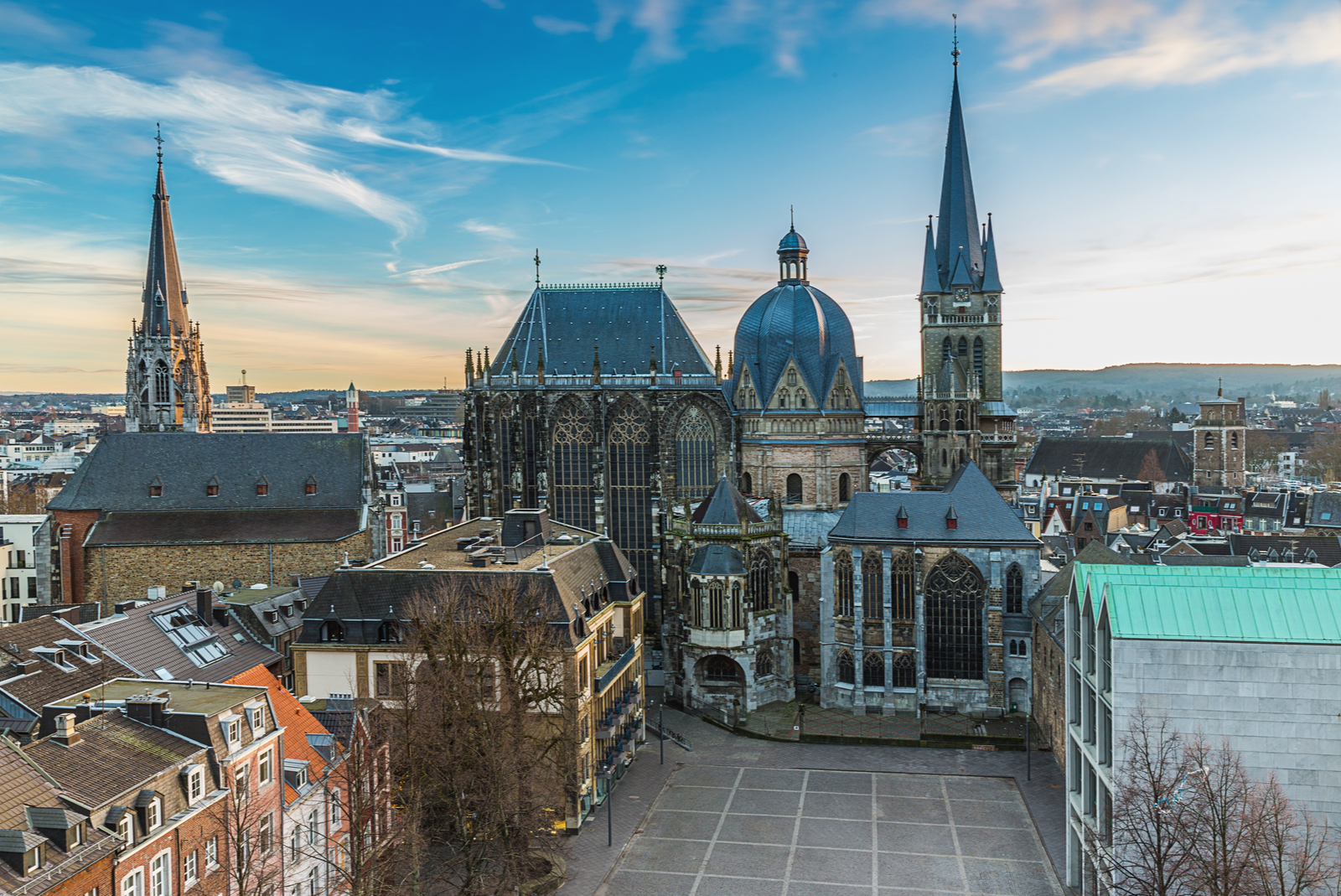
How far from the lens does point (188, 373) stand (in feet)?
332

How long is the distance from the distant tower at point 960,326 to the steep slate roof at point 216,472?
1652 inches

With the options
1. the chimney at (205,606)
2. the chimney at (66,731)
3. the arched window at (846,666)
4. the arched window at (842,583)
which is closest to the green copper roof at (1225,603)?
the arched window at (842,583)

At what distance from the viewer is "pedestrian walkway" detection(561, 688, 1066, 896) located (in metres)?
47.7

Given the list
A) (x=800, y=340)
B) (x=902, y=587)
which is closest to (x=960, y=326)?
(x=800, y=340)

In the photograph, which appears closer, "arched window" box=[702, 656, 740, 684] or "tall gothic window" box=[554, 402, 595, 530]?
"arched window" box=[702, 656, 740, 684]

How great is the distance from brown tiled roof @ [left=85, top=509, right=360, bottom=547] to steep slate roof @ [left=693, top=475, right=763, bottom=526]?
25008 millimetres

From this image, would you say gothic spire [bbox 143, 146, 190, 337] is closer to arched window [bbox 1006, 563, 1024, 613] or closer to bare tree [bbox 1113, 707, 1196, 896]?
arched window [bbox 1006, 563, 1024, 613]

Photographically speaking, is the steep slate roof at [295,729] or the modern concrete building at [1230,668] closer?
the modern concrete building at [1230,668]

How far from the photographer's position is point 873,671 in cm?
6738

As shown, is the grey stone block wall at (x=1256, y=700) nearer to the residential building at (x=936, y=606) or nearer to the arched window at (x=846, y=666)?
the residential building at (x=936, y=606)

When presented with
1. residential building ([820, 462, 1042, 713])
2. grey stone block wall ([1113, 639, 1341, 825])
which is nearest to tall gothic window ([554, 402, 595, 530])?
residential building ([820, 462, 1042, 713])

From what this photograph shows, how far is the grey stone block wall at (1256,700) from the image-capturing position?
3550cm

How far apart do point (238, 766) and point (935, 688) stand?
1766 inches

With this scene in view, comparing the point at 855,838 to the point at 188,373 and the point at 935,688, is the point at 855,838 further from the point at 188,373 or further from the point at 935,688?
the point at 188,373
